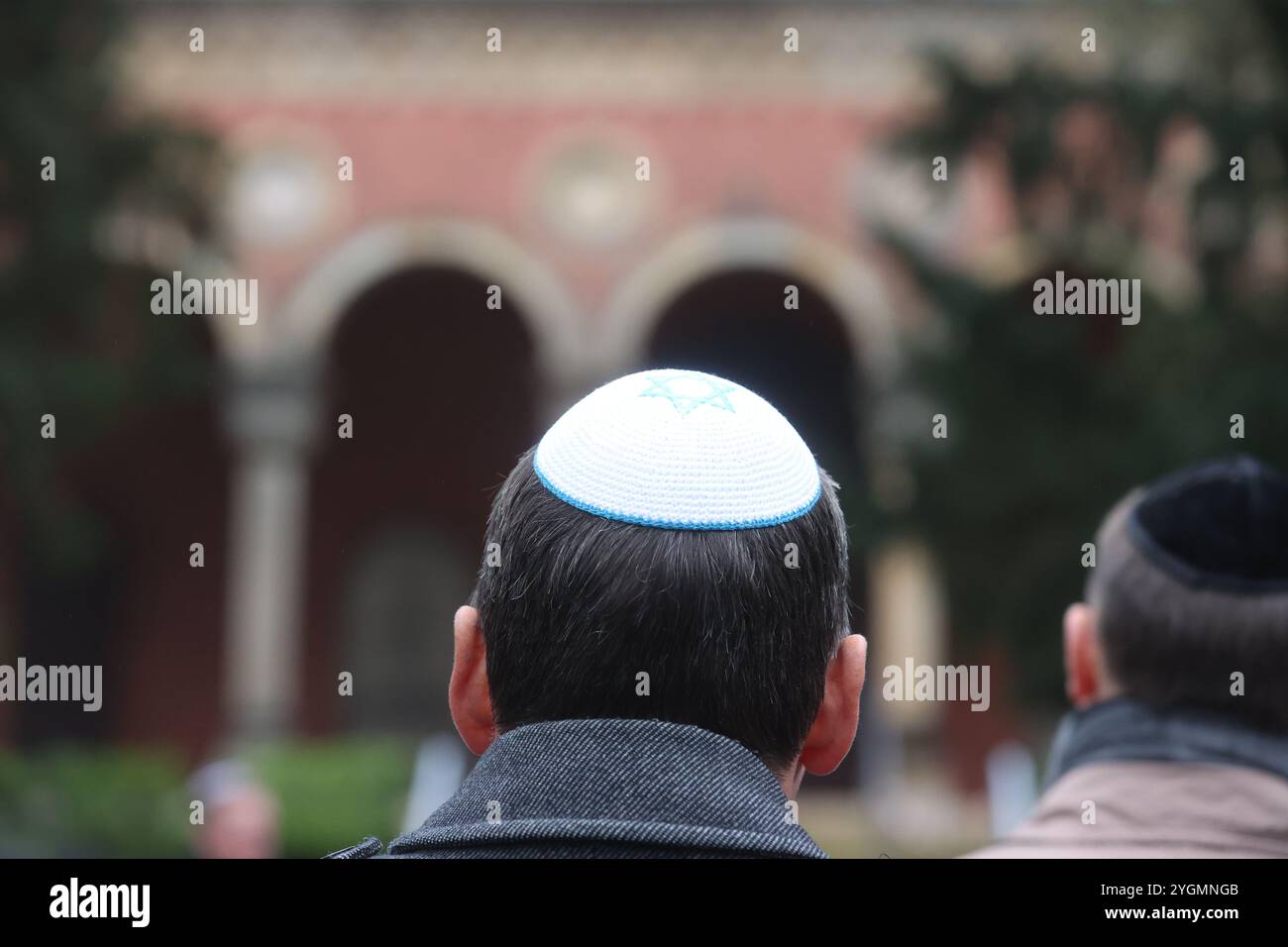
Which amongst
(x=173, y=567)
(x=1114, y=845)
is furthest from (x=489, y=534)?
(x=173, y=567)

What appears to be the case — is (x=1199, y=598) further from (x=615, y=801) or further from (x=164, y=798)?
(x=164, y=798)

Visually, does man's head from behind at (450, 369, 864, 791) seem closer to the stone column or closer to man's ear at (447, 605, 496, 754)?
man's ear at (447, 605, 496, 754)

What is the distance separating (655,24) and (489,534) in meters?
15.0

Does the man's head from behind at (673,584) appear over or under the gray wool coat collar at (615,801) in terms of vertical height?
over

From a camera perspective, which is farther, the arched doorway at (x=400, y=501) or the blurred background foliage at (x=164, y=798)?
the arched doorway at (x=400, y=501)

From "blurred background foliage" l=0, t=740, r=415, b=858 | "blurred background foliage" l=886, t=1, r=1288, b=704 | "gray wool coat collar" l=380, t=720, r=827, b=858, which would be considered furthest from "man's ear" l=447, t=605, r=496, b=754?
"blurred background foliage" l=0, t=740, r=415, b=858

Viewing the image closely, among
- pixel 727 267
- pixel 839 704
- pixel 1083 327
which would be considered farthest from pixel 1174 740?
pixel 727 267

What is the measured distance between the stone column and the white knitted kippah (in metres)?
14.4

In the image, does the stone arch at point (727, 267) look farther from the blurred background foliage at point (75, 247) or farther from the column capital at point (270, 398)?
the blurred background foliage at point (75, 247)

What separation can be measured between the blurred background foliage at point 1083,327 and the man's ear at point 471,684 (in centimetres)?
636

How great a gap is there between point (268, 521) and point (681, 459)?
15096 mm

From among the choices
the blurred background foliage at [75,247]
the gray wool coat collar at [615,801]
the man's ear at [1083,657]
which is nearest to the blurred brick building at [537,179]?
the blurred background foliage at [75,247]

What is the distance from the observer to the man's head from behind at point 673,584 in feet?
3.83
